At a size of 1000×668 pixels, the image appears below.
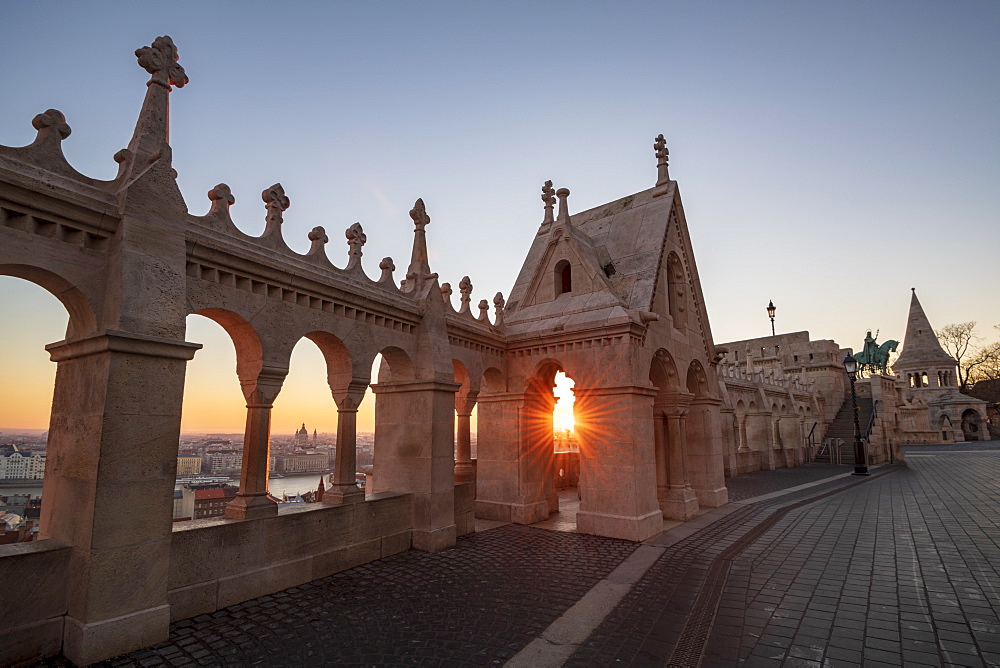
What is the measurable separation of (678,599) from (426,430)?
16.5 feet

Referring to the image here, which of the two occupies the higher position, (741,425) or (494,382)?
(494,382)

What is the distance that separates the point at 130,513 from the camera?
505 cm

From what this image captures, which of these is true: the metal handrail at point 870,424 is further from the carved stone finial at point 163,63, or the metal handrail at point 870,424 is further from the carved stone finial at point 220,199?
the carved stone finial at point 163,63

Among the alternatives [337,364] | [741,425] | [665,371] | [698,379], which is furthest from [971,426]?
[337,364]

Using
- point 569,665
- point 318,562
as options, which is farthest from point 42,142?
point 569,665

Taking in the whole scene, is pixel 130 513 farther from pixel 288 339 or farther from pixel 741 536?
pixel 741 536

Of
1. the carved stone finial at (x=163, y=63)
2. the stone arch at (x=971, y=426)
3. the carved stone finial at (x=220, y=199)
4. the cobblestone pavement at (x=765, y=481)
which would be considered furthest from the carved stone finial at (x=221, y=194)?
the stone arch at (x=971, y=426)

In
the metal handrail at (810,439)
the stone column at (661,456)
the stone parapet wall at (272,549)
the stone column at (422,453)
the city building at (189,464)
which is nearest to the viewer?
the stone parapet wall at (272,549)

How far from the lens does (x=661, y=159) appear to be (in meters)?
13.9

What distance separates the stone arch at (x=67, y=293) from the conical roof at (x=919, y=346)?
76.5 m

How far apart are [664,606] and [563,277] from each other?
8879 millimetres

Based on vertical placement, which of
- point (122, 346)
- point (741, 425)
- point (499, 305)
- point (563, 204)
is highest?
point (563, 204)

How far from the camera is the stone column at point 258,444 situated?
22.1 feet

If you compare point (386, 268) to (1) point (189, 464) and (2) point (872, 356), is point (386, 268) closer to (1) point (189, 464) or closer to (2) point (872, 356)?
(1) point (189, 464)
